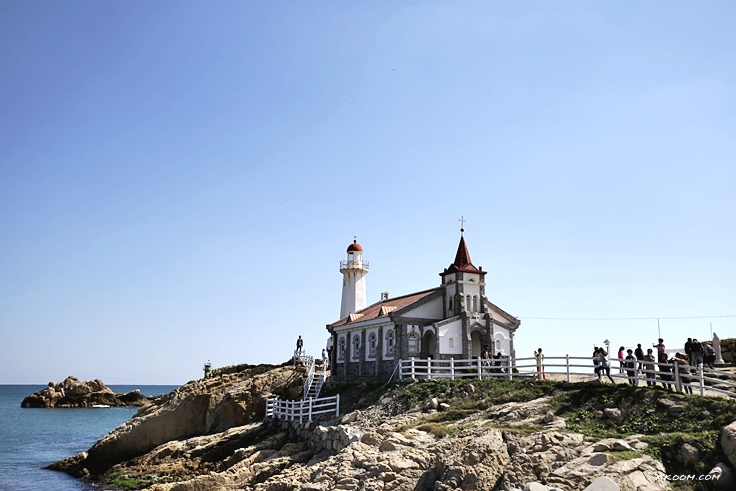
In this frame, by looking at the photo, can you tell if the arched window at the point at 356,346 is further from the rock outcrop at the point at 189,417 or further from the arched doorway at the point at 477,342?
the arched doorway at the point at 477,342

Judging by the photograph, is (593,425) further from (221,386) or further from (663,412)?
(221,386)

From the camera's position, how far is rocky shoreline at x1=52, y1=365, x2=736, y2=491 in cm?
1356

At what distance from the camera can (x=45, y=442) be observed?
48562mm

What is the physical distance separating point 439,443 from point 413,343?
1542 cm

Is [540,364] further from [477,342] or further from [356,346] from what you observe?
[356,346]

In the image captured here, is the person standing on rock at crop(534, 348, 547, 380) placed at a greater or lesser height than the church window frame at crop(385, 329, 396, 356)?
lesser

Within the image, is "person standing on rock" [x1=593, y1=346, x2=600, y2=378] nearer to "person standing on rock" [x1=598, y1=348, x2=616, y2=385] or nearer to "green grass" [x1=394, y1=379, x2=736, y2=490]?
"person standing on rock" [x1=598, y1=348, x2=616, y2=385]

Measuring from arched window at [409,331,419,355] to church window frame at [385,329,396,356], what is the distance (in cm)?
97

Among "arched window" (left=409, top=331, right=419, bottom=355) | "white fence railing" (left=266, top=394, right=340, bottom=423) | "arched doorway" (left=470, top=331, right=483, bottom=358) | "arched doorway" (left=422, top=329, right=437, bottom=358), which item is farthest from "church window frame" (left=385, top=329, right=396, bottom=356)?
"arched doorway" (left=470, top=331, right=483, bottom=358)

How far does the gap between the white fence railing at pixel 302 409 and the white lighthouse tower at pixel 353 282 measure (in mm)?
13644

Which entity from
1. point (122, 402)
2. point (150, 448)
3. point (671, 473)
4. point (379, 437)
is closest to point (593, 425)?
point (671, 473)

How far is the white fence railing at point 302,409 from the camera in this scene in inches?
1212

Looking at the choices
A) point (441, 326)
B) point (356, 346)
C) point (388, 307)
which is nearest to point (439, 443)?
point (441, 326)

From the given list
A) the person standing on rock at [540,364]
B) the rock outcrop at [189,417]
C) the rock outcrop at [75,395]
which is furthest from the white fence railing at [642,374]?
the rock outcrop at [75,395]
